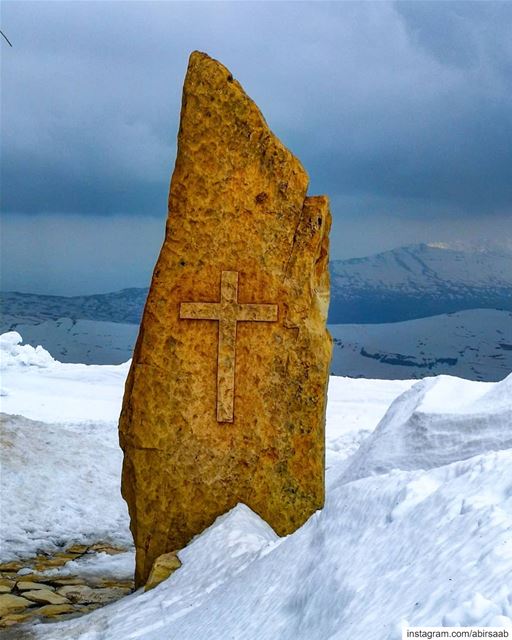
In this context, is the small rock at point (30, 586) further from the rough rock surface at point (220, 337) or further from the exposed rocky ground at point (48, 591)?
the rough rock surface at point (220, 337)

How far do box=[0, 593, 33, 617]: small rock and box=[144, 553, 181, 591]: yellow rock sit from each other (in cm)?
108

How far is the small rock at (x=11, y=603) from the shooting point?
5.66 meters

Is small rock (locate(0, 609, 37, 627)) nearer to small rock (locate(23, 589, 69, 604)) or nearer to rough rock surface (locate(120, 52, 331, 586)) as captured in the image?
small rock (locate(23, 589, 69, 604))

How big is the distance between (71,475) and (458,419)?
4320 millimetres

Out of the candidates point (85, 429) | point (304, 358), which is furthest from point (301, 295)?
point (85, 429)

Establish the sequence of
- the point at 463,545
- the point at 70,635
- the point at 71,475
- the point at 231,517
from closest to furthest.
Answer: the point at 463,545 → the point at 70,635 → the point at 231,517 → the point at 71,475

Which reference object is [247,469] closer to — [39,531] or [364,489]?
[364,489]

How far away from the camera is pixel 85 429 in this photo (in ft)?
37.5

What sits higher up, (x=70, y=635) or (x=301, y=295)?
(x=301, y=295)

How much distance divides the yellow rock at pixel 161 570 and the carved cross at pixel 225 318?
3.31ft

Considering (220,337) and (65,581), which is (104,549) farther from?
(220,337)

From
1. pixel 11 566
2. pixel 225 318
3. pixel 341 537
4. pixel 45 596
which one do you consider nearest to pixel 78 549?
pixel 11 566

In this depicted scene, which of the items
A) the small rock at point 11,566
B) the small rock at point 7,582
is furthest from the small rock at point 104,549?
the small rock at point 7,582

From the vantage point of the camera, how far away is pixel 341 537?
12.3 ft
